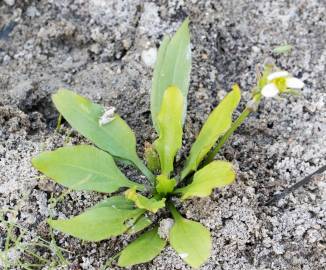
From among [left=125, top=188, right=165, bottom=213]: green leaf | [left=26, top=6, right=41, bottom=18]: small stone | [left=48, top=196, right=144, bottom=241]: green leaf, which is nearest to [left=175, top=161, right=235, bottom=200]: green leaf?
[left=125, top=188, right=165, bottom=213]: green leaf

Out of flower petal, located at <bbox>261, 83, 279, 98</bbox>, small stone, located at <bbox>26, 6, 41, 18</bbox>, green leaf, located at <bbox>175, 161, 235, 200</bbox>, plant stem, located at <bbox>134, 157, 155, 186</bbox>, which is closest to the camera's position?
flower petal, located at <bbox>261, 83, 279, 98</bbox>

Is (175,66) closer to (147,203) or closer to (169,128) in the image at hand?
(169,128)

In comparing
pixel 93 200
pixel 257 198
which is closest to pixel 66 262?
pixel 93 200

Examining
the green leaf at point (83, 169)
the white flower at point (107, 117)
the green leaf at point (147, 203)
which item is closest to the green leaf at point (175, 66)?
the white flower at point (107, 117)

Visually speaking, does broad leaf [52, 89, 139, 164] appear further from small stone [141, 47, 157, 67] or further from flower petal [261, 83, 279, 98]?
flower petal [261, 83, 279, 98]

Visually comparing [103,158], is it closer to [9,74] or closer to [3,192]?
[3,192]

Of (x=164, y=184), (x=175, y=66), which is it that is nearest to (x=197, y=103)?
(x=175, y=66)
